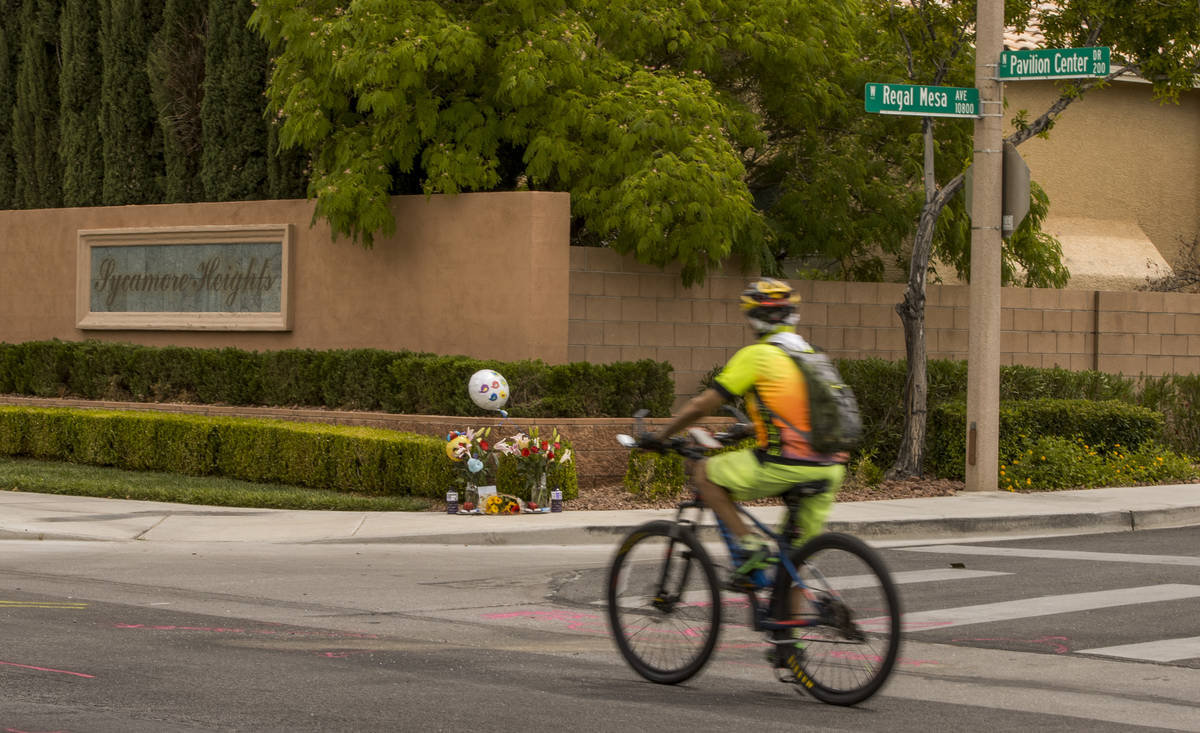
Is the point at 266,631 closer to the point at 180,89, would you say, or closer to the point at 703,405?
the point at 703,405

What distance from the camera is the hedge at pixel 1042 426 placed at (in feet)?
60.5

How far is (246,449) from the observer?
18.1 metres

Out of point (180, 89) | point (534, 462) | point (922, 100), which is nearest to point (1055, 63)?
point (922, 100)

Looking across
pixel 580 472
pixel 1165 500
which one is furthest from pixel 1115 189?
pixel 580 472

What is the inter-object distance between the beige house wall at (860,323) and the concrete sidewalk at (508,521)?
3.81m

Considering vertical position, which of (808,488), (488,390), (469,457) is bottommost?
(469,457)

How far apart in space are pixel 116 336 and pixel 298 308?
343cm

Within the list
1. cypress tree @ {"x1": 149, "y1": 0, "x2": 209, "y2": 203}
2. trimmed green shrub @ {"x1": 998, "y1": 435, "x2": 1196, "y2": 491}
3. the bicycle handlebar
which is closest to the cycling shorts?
the bicycle handlebar

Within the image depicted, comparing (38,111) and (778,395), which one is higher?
(38,111)

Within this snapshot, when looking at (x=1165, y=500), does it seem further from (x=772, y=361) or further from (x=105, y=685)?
(x=105, y=685)

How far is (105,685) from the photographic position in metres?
7.60

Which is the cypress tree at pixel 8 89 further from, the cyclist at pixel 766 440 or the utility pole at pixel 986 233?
the cyclist at pixel 766 440

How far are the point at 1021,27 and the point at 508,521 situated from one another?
935 centimetres

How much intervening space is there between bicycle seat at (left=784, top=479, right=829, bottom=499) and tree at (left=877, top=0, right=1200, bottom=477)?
11.1 metres
